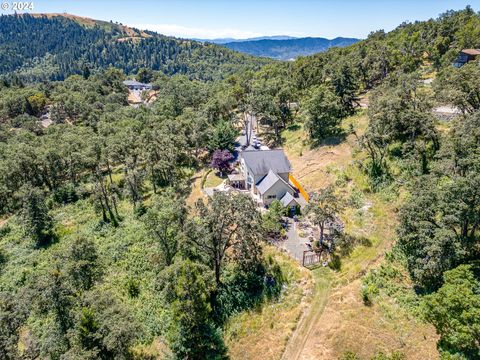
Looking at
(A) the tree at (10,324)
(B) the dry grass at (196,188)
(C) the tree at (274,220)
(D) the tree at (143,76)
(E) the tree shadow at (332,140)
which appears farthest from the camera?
(D) the tree at (143,76)

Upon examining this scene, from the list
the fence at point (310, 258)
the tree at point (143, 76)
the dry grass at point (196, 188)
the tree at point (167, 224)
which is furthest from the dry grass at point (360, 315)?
the tree at point (143, 76)

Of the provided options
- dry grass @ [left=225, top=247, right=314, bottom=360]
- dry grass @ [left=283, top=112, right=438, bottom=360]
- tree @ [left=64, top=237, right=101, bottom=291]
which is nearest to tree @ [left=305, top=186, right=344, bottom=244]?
dry grass @ [left=283, top=112, right=438, bottom=360]

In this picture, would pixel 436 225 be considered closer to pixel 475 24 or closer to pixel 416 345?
pixel 416 345

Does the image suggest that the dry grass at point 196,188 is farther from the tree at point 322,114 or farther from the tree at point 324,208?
the tree at point 322,114

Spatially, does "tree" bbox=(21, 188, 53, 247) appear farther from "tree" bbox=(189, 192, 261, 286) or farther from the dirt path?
the dirt path

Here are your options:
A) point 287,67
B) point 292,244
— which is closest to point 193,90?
point 287,67

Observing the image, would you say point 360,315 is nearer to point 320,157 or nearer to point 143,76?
point 320,157
